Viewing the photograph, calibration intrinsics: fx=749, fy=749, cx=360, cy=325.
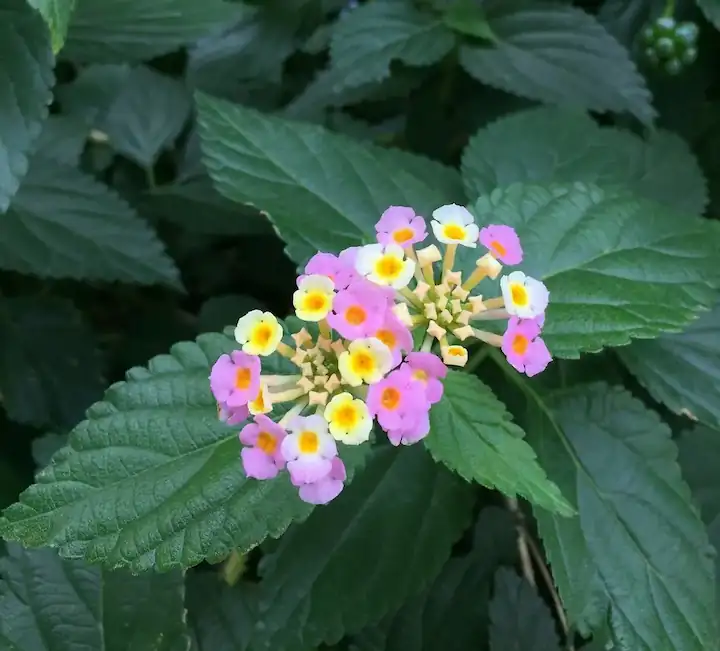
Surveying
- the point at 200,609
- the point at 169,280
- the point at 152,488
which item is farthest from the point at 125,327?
the point at 152,488

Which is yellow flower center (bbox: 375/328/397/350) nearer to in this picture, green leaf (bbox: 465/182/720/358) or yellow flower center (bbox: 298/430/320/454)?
yellow flower center (bbox: 298/430/320/454)

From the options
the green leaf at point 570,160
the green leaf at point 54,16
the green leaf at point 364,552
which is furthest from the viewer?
the green leaf at point 570,160

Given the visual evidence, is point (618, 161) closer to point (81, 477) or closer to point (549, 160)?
point (549, 160)

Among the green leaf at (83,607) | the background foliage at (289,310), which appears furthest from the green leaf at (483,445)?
the green leaf at (83,607)

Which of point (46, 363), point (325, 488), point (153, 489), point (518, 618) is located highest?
point (325, 488)

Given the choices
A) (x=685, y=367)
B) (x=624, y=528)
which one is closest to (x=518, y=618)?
(x=624, y=528)

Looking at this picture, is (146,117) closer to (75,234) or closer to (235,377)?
(75,234)

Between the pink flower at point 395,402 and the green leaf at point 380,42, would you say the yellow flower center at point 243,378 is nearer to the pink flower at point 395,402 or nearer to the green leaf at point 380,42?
the pink flower at point 395,402
